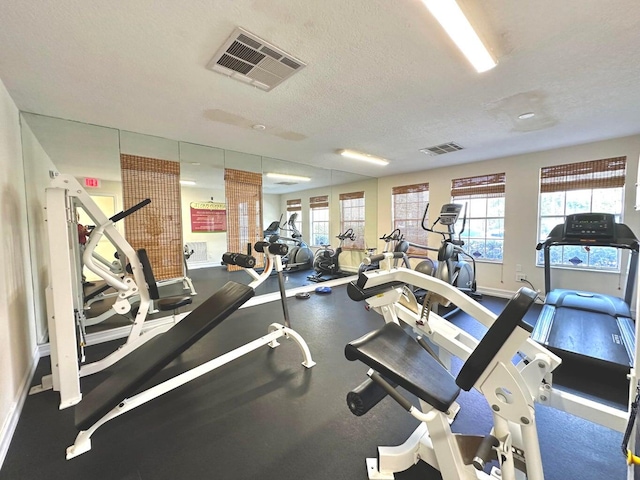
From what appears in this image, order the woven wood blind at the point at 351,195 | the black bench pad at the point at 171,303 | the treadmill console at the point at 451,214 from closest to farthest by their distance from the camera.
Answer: the black bench pad at the point at 171,303
the treadmill console at the point at 451,214
the woven wood blind at the point at 351,195

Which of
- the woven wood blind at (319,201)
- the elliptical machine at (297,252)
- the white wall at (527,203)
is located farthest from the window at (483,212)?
the elliptical machine at (297,252)

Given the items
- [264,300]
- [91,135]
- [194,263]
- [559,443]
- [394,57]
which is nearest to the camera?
[559,443]

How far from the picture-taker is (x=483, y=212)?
5.05 meters

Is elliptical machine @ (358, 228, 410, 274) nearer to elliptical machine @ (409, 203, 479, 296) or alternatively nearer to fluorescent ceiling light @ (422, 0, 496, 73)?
elliptical machine @ (409, 203, 479, 296)

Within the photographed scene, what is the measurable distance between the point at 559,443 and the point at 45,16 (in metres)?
3.82

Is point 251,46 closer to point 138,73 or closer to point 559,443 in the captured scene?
point 138,73

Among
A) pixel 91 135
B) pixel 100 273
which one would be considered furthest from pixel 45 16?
pixel 91 135

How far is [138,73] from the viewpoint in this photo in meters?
2.00

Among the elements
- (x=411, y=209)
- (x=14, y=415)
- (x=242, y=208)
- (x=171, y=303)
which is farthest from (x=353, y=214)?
(x=14, y=415)

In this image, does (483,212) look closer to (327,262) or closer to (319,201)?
(327,262)

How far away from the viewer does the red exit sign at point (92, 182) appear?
3.22 metres

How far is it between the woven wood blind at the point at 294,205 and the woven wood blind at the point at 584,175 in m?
4.49

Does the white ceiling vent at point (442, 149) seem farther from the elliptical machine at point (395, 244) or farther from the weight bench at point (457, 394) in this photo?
the weight bench at point (457, 394)

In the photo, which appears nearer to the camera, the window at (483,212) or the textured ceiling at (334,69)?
the textured ceiling at (334,69)
